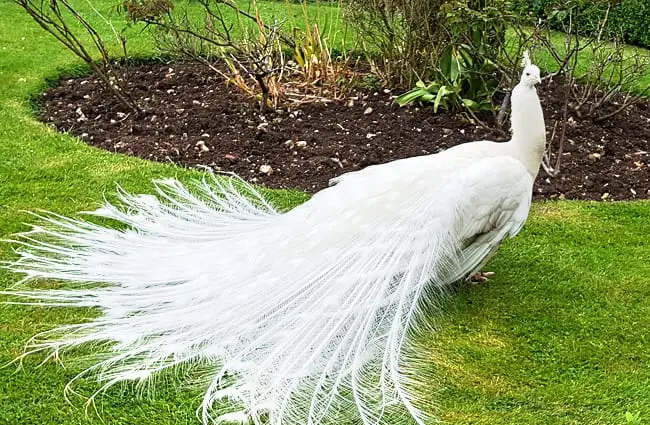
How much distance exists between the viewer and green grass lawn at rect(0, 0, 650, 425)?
2938 millimetres

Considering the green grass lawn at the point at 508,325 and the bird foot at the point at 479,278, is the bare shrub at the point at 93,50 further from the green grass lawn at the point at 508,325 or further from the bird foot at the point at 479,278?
the bird foot at the point at 479,278

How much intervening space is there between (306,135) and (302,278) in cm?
269

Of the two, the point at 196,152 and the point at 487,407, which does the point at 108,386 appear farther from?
the point at 196,152

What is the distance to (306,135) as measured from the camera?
5.72 metres

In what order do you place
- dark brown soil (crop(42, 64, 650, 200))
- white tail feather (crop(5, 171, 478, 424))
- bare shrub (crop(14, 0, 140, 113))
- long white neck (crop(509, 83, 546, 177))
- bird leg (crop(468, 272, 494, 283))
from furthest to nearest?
bare shrub (crop(14, 0, 140, 113)), dark brown soil (crop(42, 64, 650, 200)), bird leg (crop(468, 272, 494, 283)), long white neck (crop(509, 83, 546, 177)), white tail feather (crop(5, 171, 478, 424))

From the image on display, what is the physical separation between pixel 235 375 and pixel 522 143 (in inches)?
65.7

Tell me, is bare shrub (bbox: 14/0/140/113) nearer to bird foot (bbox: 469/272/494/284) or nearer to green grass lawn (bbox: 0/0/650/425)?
green grass lawn (bbox: 0/0/650/425)

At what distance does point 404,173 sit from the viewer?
3498mm

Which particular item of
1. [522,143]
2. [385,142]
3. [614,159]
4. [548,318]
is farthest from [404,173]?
[614,159]

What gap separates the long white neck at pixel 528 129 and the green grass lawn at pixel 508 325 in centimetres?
68

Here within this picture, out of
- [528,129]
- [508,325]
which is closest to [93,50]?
[528,129]

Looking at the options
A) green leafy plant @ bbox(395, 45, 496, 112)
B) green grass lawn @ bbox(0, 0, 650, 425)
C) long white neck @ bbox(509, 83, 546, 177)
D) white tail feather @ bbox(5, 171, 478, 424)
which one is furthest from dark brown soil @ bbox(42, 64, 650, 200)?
white tail feather @ bbox(5, 171, 478, 424)

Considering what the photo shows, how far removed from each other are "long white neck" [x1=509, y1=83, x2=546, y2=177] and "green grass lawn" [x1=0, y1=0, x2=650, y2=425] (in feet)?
2.22

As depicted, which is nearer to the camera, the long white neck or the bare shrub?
the long white neck
